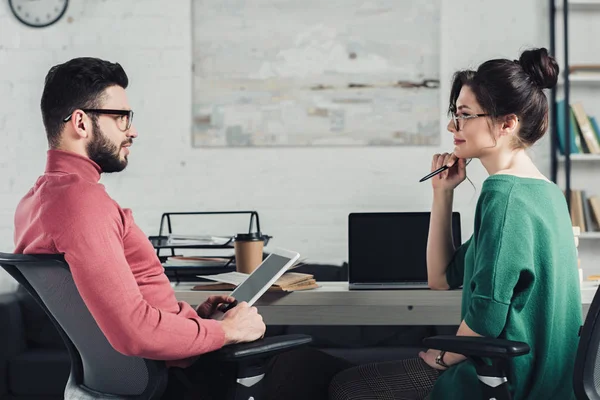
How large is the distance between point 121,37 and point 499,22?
1899mm

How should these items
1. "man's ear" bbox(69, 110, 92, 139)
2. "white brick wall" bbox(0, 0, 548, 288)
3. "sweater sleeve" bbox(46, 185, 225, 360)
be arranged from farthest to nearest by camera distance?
"white brick wall" bbox(0, 0, 548, 288) → "man's ear" bbox(69, 110, 92, 139) → "sweater sleeve" bbox(46, 185, 225, 360)

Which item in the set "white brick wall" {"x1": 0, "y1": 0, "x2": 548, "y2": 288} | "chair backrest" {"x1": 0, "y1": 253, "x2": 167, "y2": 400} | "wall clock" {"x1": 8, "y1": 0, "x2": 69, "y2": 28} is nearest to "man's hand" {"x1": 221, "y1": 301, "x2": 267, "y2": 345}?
"chair backrest" {"x1": 0, "y1": 253, "x2": 167, "y2": 400}

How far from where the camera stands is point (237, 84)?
3.47 meters

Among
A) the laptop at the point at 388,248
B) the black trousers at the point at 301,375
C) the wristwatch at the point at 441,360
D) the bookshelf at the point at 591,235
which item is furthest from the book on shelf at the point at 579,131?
the wristwatch at the point at 441,360

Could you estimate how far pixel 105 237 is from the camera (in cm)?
122

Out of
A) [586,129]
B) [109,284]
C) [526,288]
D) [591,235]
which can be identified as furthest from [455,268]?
[586,129]

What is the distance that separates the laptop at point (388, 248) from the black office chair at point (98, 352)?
77cm

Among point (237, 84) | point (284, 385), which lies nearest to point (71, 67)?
point (284, 385)

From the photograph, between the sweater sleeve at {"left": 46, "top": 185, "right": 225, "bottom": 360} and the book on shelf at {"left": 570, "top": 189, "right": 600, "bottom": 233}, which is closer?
the sweater sleeve at {"left": 46, "top": 185, "right": 225, "bottom": 360}

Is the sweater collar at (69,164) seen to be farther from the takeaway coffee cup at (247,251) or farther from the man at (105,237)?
the takeaway coffee cup at (247,251)

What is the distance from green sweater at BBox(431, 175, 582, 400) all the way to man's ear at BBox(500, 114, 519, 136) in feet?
0.51

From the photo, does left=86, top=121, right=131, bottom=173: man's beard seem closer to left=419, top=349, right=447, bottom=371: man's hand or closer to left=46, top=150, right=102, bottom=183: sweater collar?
left=46, top=150, right=102, bottom=183: sweater collar

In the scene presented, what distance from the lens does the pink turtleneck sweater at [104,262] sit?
3.92 feet

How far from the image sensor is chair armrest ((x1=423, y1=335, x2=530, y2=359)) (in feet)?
3.97
